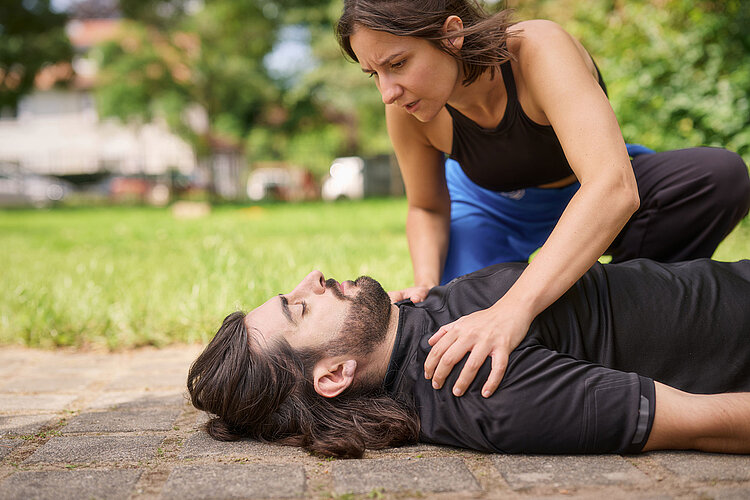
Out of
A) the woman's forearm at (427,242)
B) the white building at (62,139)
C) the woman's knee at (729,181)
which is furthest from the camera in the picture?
the white building at (62,139)

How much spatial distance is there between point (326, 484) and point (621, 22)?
25.0 ft

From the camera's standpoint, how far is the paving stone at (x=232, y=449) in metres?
2.10

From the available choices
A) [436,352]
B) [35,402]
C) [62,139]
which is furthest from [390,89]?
[62,139]

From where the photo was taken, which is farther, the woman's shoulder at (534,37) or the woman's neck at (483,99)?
the woman's neck at (483,99)

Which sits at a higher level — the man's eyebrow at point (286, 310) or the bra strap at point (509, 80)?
the bra strap at point (509, 80)

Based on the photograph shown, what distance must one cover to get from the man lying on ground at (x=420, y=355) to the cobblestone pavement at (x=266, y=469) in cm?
8

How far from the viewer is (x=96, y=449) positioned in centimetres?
216

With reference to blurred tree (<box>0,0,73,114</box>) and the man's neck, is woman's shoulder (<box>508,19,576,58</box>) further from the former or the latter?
blurred tree (<box>0,0,73,114</box>)

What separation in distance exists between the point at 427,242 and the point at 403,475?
60.6 inches

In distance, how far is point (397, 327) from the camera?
228cm

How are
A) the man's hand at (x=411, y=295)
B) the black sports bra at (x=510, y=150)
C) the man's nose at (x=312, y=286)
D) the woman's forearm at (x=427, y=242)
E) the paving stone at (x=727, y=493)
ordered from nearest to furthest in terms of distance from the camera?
the paving stone at (x=727, y=493) < the man's nose at (x=312, y=286) < the man's hand at (x=411, y=295) < the black sports bra at (x=510, y=150) < the woman's forearm at (x=427, y=242)

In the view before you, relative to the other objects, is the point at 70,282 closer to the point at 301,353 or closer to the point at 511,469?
the point at 301,353

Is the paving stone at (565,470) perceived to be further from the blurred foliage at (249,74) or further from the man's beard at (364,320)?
the blurred foliage at (249,74)

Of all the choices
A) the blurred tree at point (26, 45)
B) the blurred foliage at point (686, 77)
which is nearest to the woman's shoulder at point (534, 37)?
the blurred foliage at point (686, 77)
